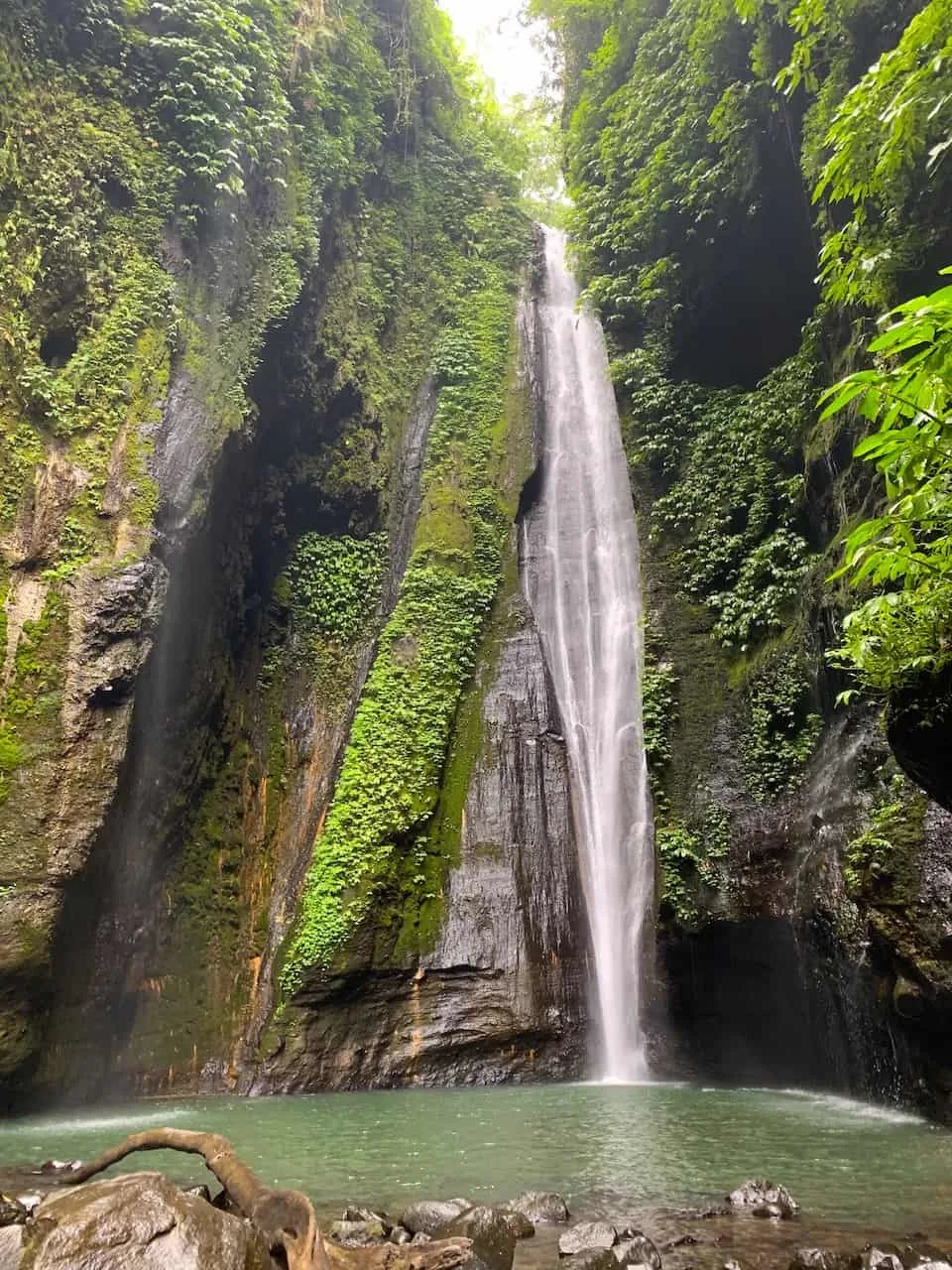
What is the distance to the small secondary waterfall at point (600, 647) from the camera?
383 inches

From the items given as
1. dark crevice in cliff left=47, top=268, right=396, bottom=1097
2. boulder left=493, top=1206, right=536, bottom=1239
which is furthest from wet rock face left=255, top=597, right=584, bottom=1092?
boulder left=493, top=1206, right=536, bottom=1239

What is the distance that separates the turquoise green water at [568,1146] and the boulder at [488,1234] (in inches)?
22.6

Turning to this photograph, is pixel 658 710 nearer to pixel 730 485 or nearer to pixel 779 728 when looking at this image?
pixel 779 728

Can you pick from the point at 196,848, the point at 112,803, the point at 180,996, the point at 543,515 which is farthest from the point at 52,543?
the point at 543,515

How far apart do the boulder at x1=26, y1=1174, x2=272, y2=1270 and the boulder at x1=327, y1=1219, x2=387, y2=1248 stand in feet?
3.28

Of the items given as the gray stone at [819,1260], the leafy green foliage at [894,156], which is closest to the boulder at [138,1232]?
the gray stone at [819,1260]

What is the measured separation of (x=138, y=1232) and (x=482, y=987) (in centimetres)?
722

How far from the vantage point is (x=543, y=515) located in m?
14.1

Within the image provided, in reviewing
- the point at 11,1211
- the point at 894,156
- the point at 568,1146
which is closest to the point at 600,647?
the point at 568,1146

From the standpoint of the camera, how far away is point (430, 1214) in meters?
3.63

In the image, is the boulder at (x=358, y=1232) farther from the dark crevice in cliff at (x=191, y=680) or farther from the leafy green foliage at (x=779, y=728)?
the leafy green foliage at (x=779, y=728)

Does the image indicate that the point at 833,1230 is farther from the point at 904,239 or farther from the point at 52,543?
the point at 52,543

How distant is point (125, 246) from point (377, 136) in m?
8.65

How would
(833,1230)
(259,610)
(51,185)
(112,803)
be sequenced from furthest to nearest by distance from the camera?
1. (259,610)
2. (51,185)
3. (112,803)
4. (833,1230)
